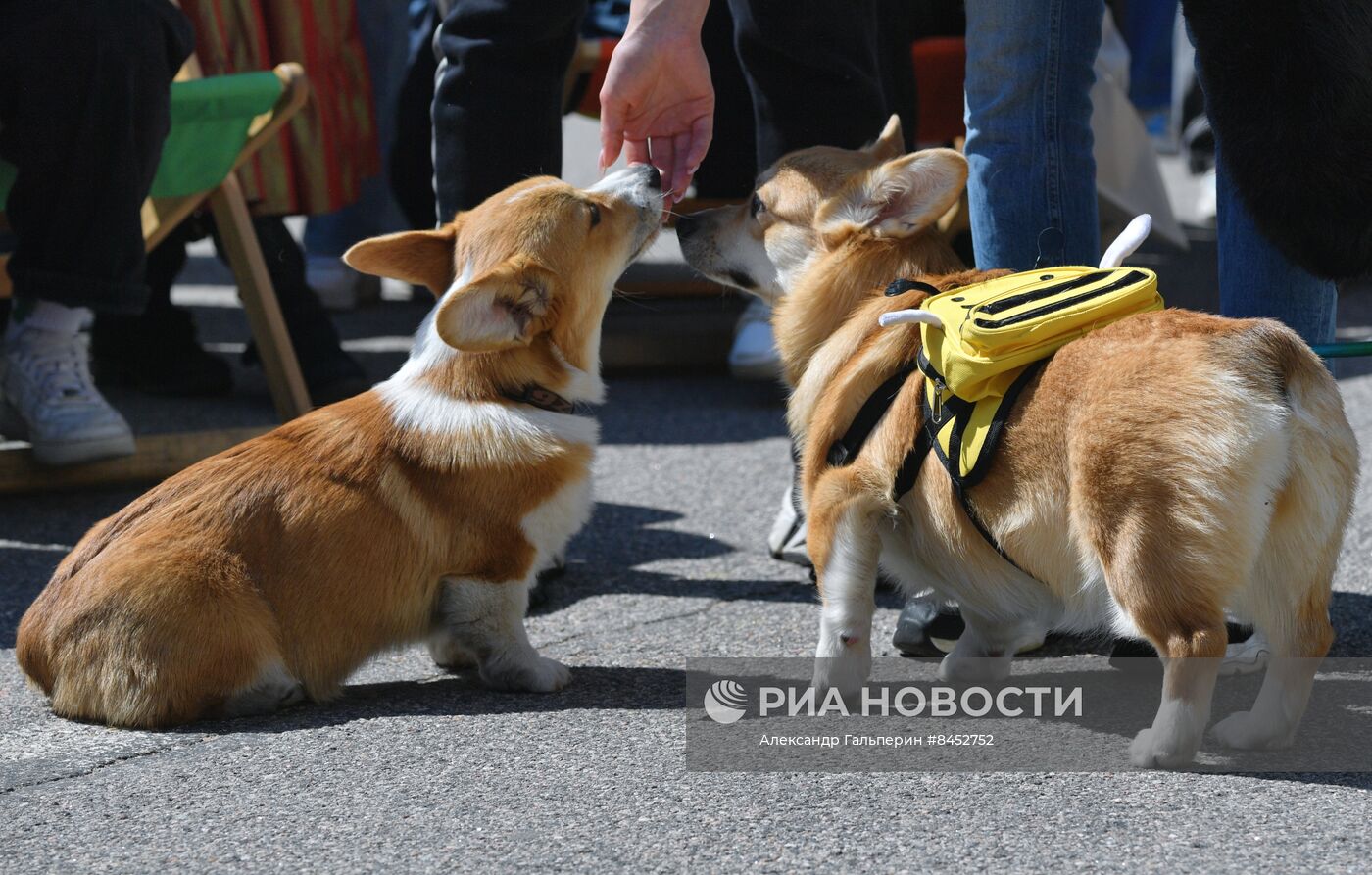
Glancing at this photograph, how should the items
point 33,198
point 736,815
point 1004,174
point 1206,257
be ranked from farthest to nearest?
point 1206,257 < point 33,198 < point 1004,174 < point 736,815

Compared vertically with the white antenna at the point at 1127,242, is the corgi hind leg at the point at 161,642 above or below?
below

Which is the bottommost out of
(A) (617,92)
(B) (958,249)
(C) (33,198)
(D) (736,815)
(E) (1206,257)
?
(E) (1206,257)

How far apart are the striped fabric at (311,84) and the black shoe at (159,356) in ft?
1.86

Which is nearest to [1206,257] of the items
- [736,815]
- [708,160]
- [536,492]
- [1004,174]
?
[708,160]

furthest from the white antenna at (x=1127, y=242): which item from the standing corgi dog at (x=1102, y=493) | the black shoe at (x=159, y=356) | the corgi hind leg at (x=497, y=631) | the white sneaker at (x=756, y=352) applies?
the black shoe at (x=159, y=356)

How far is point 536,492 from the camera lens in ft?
8.29

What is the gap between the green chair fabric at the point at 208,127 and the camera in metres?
3.81

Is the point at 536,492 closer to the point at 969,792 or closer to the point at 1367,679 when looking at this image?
the point at 969,792

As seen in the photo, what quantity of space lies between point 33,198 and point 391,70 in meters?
3.12

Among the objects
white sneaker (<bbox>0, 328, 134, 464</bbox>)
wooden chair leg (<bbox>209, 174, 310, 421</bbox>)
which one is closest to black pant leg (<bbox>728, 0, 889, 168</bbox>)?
wooden chair leg (<bbox>209, 174, 310, 421</bbox>)

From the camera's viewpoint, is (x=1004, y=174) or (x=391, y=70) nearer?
(x=1004, y=174)

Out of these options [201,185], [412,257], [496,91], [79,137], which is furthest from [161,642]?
[201,185]

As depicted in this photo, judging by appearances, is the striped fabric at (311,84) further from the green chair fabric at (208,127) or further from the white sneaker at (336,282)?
the white sneaker at (336,282)

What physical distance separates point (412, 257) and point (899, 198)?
897 mm
